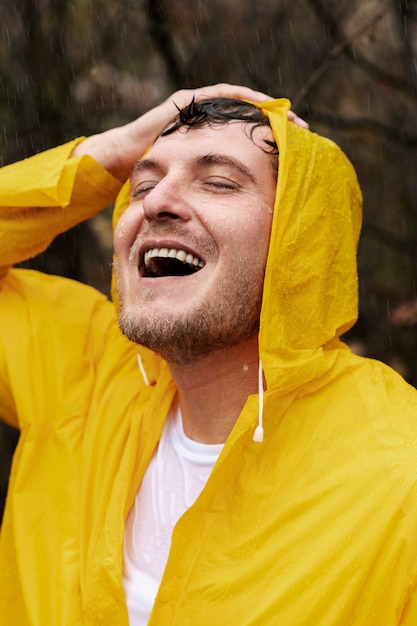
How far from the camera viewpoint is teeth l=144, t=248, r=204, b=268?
7.00 feet

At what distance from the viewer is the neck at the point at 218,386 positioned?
2.20 m

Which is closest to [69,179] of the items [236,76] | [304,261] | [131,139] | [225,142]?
[131,139]

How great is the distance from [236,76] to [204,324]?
2.40 metres

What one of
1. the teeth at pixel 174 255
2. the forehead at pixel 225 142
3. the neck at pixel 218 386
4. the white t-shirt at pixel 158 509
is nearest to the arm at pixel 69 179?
the forehead at pixel 225 142

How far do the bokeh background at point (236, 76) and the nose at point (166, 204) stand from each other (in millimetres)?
1684

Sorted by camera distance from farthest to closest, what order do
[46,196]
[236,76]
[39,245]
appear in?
1. [236,76]
2. [39,245]
3. [46,196]

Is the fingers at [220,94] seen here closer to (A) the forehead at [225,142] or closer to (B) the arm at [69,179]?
(B) the arm at [69,179]

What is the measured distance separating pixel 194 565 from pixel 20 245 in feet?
4.27

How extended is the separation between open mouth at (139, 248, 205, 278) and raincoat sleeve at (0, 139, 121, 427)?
0.41 meters

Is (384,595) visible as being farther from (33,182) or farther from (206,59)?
(206,59)

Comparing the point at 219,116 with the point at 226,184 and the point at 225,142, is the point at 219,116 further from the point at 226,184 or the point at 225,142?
the point at 226,184

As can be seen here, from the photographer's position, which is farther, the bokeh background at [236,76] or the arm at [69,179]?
the bokeh background at [236,76]

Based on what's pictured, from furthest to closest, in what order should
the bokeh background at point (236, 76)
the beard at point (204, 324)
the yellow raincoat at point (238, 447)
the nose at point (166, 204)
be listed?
the bokeh background at point (236, 76), the nose at point (166, 204), the beard at point (204, 324), the yellow raincoat at point (238, 447)

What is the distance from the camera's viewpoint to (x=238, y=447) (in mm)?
1988
